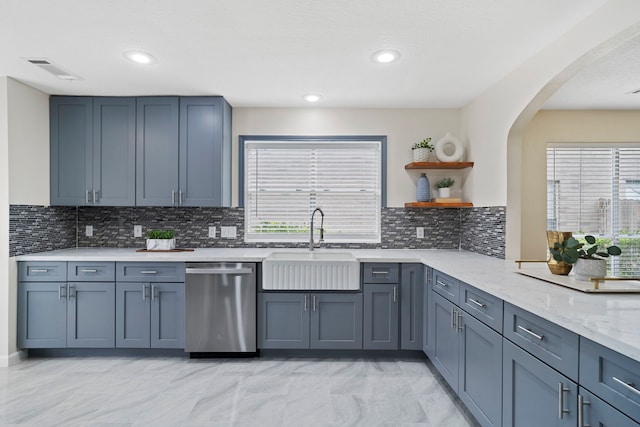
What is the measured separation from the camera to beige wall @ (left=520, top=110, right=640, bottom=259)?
3.50 m

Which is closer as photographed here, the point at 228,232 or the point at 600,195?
the point at 600,195

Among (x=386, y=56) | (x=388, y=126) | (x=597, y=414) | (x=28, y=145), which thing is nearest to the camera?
(x=597, y=414)

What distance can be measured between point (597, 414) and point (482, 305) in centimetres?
83

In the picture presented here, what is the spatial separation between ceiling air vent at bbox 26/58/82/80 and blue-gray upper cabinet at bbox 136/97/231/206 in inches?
23.0

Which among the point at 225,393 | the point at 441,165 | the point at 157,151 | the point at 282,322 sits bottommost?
the point at 225,393

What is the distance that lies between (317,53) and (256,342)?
93.6 inches

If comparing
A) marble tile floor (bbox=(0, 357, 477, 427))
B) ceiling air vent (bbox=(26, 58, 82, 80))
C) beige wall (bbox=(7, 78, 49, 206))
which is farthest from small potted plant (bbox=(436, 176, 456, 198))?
beige wall (bbox=(7, 78, 49, 206))

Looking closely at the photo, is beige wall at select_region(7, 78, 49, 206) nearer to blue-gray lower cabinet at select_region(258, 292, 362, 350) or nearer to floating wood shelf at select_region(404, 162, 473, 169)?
blue-gray lower cabinet at select_region(258, 292, 362, 350)

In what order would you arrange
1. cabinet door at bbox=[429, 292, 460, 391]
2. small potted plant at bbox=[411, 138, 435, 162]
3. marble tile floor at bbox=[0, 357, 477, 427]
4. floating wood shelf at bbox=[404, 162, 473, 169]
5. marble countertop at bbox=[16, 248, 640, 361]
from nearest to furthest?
marble countertop at bbox=[16, 248, 640, 361], marble tile floor at bbox=[0, 357, 477, 427], cabinet door at bbox=[429, 292, 460, 391], floating wood shelf at bbox=[404, 162, 473, 169], small potted plant at bbox=[411, 138, 435, 162]

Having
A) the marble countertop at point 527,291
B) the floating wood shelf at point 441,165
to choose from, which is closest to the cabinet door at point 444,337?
the marble countertop at point 527,291

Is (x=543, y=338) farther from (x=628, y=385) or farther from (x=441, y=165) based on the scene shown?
(x=441, y=165)

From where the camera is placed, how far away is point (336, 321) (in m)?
3.12

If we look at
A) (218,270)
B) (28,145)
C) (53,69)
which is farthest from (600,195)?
(28,145)

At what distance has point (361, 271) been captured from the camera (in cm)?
313
